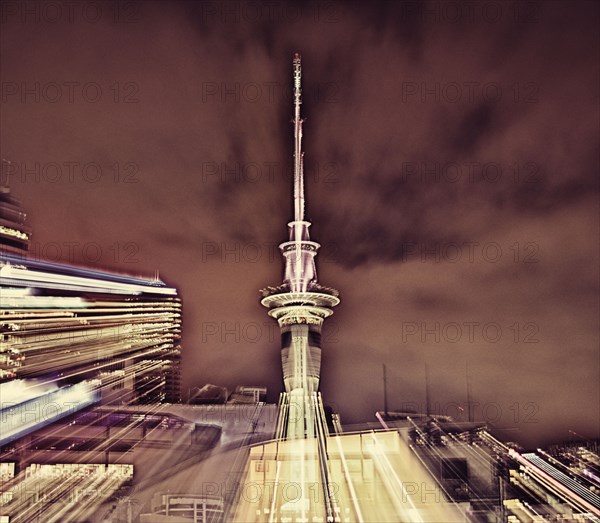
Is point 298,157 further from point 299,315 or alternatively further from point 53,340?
point 53,340

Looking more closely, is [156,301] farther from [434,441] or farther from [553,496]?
[553,496]

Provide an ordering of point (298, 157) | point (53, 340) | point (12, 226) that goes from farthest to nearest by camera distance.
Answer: point (53, 340) → point (12, 226) → point (298, 157)

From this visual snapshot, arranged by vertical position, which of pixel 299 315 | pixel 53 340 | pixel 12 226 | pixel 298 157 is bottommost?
pixel 53 340

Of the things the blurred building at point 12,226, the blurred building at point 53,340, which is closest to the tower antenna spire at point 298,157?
the blurred building at point 53,340

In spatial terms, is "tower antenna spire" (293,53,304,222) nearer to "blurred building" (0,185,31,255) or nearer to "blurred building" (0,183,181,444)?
"blurred building" (0,183,181,444)

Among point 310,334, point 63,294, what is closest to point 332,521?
point 310,334

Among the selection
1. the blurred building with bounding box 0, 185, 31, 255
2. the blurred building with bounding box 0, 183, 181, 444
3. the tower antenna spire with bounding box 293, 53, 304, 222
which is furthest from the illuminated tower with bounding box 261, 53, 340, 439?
the blurred building with bounding box 0, 185, 31, 255

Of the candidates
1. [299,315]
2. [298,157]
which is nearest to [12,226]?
[298,157]

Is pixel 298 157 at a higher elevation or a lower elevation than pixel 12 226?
higher

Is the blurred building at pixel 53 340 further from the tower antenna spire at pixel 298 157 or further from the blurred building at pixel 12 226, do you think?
the tower antenna spire at pixel 298 157

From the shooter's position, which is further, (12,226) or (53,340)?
(53,340)
